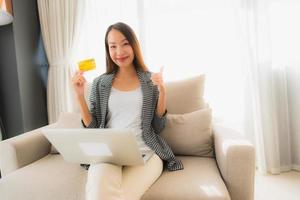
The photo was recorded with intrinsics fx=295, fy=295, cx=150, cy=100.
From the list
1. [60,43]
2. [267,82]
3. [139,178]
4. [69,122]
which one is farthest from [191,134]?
[60,43]

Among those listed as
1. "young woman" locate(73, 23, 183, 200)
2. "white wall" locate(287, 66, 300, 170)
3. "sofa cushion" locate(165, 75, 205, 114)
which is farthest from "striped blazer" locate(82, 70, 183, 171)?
"white wall" locate(287, 66, 300, 170)

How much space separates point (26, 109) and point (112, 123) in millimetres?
1161

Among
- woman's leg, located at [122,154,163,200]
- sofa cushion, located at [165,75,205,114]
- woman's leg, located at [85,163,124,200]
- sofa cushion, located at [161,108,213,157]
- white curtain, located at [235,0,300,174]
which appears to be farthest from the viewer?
white curtain, located at [235,0,300,174]

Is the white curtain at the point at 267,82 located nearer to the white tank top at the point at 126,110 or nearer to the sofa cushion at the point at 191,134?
the sofa cushion at the point at 191,134

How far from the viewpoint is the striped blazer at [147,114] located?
152 cm

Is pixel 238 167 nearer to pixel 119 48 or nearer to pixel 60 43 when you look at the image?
pixel 119 48

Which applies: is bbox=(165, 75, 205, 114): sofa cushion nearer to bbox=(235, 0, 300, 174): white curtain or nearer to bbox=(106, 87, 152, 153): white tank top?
bbox=(106, 87, 152, 153): white tank top

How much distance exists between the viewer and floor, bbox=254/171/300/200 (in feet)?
6.22

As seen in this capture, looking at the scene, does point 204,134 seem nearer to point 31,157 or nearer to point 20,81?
point 31,157

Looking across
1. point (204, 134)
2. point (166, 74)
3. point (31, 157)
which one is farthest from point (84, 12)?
point (204, 134)

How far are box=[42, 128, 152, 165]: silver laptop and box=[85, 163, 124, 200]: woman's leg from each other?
0.16ft

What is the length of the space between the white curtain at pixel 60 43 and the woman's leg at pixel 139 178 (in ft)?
3.95

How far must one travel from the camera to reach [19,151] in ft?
5.48

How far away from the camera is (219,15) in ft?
7.27
